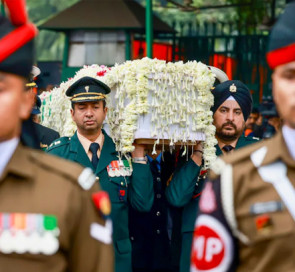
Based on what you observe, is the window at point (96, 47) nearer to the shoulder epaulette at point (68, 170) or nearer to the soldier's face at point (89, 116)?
the soldier's face at point (89, 116)

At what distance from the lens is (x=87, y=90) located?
785 cm

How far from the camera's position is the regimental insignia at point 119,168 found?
24.9 ft

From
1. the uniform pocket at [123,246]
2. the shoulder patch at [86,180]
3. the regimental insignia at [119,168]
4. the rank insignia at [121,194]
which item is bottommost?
the uniform pocket at [123,246]

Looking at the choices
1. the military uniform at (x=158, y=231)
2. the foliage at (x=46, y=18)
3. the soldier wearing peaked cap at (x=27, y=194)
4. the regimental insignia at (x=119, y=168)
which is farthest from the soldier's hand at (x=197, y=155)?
the foliage at (x=46, y=18)

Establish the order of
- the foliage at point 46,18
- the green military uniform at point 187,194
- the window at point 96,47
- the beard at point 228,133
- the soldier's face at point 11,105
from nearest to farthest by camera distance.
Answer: the soldier's face at point 11,105 < the green military uniform at point 187,194 < the beard at point 228,133 < the window at point 96,47 < the foliage at point 46,18

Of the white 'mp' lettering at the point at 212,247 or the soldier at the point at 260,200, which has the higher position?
the soldier at the point at 260,200

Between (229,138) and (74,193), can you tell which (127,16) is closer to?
(229,138)

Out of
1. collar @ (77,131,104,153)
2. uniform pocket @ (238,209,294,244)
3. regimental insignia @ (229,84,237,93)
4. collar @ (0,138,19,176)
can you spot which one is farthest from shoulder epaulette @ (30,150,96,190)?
regimental insignia @ (229,84,237,93)

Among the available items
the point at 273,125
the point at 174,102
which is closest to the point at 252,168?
the point at 174,102

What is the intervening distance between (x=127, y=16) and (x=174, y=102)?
13867 mm

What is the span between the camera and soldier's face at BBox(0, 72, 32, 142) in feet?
10.9

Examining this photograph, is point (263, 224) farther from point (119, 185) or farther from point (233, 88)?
point (233, 88)

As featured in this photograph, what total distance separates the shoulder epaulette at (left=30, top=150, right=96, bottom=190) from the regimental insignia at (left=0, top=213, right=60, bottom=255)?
18 cm

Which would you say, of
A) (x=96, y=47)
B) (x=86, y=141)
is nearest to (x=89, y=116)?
(x=86, y=141)
